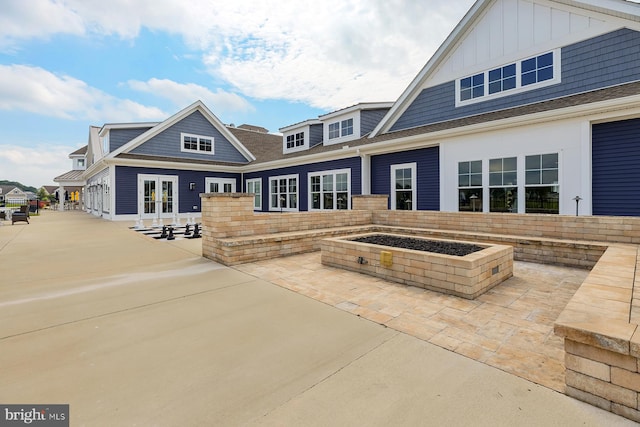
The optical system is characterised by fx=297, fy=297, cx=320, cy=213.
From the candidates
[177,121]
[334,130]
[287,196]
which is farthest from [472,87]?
[177,121]

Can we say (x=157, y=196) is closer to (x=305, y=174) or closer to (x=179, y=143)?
(x=179, y=143)

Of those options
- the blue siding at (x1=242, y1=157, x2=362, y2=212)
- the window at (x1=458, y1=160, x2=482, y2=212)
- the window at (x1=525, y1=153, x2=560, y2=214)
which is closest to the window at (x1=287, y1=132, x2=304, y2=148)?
the blue siding at (x1=242, y1=157, x2=362, y2=212)

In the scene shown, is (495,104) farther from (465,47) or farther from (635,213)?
(635,213)

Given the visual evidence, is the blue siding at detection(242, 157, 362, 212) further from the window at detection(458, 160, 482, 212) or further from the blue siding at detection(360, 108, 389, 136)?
the window at detection(458, 160, 482, 212)

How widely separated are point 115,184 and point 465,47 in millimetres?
16731

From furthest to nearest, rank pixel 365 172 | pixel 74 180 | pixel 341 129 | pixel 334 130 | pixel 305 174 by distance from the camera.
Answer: pixel 74 180 < pixel 305 174 < pixel 334 130 < pixel 341 129 < pixel 365 172

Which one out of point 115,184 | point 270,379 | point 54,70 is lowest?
point 270,379

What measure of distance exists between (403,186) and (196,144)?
43.3 ft

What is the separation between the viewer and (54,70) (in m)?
17.0

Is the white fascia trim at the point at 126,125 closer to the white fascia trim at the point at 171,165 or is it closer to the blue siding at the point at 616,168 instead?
the white fascia trim at the point at 171,165

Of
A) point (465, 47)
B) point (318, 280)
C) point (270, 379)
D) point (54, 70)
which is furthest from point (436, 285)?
point (54, 70)

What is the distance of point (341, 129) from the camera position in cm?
1444

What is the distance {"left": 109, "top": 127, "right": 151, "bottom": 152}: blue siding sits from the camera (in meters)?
16.6

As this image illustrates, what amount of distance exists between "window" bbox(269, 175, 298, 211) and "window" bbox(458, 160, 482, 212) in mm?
8297
